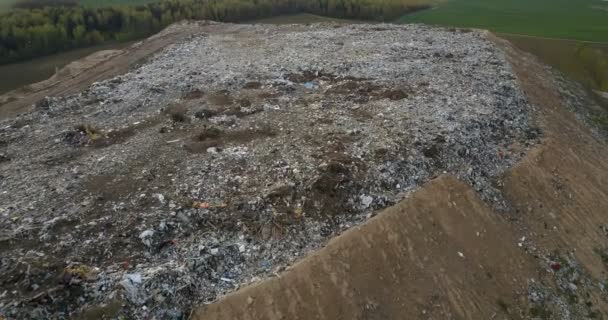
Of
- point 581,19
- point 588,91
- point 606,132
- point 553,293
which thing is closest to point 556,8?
point 581,19

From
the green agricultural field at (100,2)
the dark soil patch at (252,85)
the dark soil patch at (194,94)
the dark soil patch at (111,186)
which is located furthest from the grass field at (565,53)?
the green agricultural field at (100,2)

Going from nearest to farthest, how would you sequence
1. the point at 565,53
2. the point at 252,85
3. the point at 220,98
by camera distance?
the point at 220,98 → the point at 252,85 → the point at 565,53

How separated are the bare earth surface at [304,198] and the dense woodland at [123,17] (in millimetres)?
16068

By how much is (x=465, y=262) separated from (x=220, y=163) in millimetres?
7132

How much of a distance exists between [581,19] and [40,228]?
48199 mm

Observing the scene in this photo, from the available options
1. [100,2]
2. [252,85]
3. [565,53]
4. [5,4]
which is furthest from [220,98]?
[5,4]

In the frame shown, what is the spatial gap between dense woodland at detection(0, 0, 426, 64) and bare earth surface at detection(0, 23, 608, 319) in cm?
1607

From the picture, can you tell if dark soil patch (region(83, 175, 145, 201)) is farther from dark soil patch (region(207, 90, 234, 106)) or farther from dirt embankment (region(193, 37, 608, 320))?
dark soil patch (region(207, 90, 234, 106))

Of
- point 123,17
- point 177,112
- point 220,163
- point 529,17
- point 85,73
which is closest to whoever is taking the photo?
point 220,163

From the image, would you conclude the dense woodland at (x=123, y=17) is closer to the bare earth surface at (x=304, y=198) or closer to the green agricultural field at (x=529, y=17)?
the green agricultural field at (x=529, y=17)

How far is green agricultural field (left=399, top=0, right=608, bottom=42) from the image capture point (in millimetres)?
39125

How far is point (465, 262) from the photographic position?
1160 cm

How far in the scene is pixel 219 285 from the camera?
31.8ft

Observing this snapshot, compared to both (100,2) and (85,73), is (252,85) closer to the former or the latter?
(85,73)
